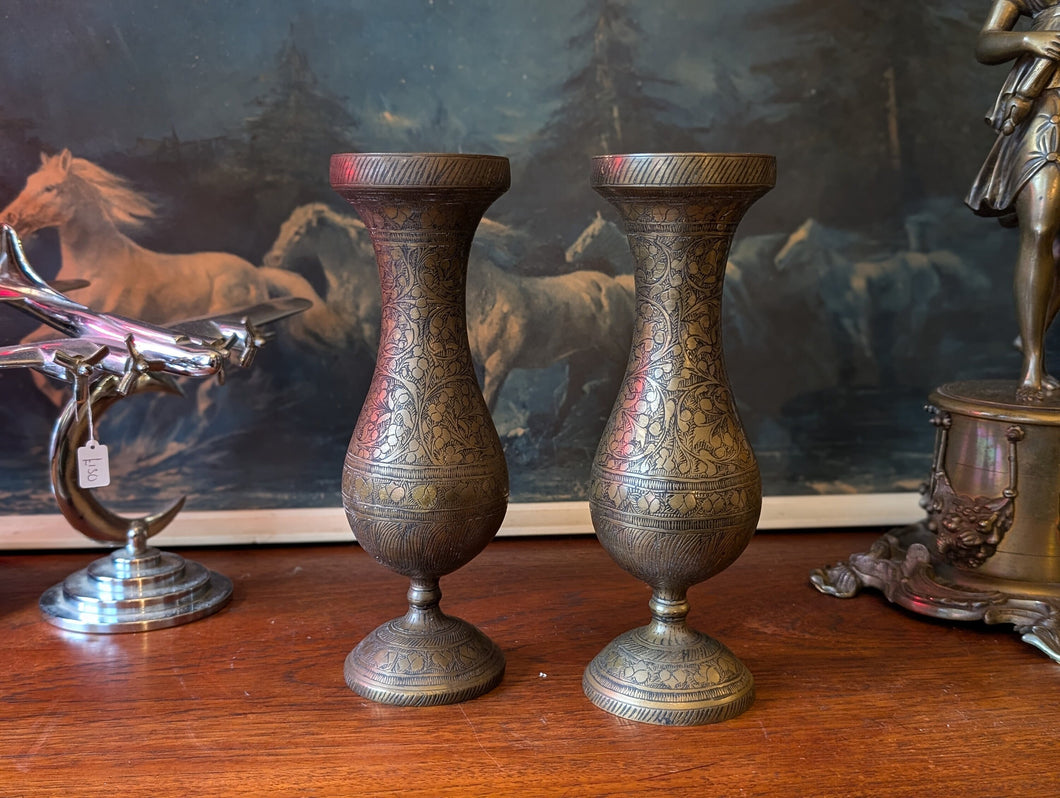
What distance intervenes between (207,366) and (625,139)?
0.68 m

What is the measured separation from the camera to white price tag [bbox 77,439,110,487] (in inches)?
49.4

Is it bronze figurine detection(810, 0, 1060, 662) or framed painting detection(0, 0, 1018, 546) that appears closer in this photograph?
bronze figurine detection(810, 0, 1060, 662)

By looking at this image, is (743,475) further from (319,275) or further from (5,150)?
(5,150)

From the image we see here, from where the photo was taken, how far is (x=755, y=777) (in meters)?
0.94

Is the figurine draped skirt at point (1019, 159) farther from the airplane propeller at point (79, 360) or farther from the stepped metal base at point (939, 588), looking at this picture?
the airplane propeller at point (79, 360)

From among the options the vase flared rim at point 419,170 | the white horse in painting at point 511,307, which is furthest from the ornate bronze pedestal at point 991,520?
the vase flared rim at point 419,170

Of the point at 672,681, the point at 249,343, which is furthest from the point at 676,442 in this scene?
the point at 249,343

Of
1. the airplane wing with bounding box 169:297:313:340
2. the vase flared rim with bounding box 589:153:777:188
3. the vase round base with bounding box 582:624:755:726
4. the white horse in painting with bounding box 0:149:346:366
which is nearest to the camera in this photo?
the vase flared rim with bounding box 589:153:777:188

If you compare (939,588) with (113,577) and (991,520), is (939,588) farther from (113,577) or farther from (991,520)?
(113,577)

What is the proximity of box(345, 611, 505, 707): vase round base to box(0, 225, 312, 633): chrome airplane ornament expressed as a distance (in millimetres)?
303

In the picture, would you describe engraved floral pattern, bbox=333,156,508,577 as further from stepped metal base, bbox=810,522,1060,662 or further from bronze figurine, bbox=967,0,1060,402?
bronze figurine, bbox=967,0,1060,402

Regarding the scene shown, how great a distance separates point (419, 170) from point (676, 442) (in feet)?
1.12

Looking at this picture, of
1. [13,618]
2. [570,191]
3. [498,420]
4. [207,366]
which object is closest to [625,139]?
[570,191]

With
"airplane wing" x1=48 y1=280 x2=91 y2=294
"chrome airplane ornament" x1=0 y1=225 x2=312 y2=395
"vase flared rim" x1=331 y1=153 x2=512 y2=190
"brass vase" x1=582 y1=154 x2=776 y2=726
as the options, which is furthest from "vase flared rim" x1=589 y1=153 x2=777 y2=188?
"airplane wing" x1=48 y1=280 x2=91 y2=294
